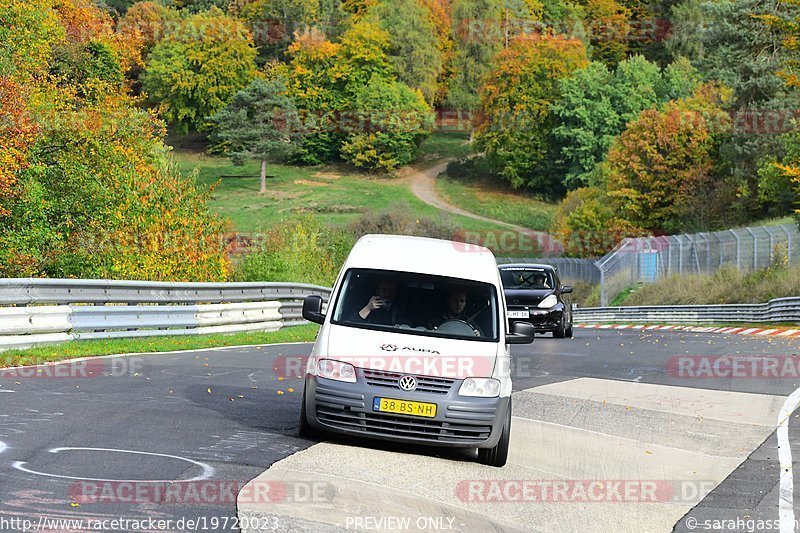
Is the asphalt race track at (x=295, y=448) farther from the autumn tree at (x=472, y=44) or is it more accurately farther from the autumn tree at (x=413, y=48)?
the autumn tree at (x=413, y=48)

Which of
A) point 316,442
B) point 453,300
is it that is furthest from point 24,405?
point 453,300

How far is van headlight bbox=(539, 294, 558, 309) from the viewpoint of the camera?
26609 millimetres

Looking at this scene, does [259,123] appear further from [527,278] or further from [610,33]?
[527,278]

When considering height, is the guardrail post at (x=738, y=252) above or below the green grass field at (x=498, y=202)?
above

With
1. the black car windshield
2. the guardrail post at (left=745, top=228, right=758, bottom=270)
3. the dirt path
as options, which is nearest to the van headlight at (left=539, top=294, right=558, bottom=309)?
the black car windshield

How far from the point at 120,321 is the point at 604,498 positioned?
12.3 m

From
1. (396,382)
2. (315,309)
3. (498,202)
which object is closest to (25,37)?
(315,309)

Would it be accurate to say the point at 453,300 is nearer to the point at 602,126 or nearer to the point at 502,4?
the point at 602,126

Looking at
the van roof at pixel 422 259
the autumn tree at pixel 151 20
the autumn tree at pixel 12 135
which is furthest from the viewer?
the autumn tree at pixel 151 20

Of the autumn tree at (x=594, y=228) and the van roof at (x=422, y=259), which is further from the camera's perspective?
the autumn tree at (x=594, y=228)

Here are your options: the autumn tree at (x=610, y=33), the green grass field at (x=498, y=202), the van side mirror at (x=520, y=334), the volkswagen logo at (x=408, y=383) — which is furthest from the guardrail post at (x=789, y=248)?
the autumn tree at (x=610, y=33)

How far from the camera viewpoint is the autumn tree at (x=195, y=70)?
420 ft

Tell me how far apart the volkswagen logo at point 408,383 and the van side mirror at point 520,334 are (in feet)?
4.40

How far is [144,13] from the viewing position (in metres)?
135
